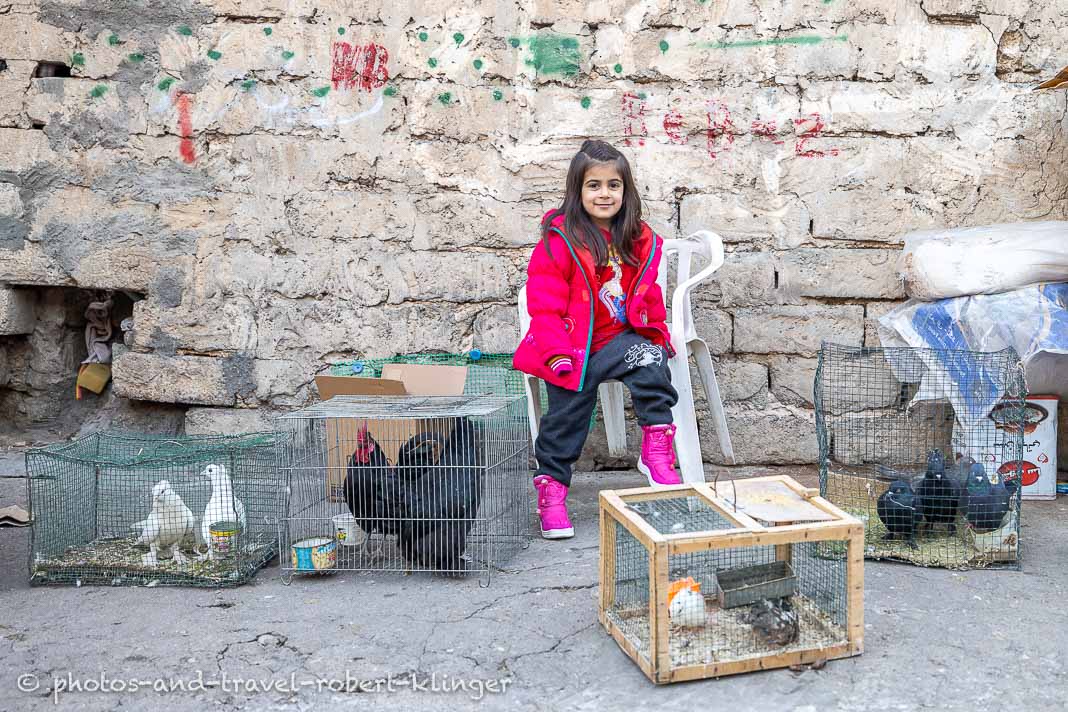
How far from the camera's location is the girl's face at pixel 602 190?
3.53 meters

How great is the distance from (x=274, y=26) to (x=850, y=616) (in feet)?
11.6

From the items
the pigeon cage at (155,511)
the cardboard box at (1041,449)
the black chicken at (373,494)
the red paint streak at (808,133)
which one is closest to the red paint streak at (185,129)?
the pigeon cage at (155,511)

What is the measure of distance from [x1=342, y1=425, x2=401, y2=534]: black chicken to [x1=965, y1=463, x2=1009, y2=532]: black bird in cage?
1852mm

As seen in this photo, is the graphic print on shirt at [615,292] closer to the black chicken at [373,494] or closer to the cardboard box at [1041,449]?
the black chicken at [373,494]

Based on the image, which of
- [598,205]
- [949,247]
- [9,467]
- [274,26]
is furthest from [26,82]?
[949,247]

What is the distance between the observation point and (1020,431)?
10.2ft

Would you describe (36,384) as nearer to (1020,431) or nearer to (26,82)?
(26,82)

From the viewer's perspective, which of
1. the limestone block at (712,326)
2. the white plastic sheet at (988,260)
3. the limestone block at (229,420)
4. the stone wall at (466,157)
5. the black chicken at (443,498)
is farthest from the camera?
the limestone block at (229,420)

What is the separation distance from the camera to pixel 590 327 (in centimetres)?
349

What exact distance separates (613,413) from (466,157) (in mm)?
1349

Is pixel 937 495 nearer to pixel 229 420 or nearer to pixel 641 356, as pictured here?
pixel 641 356

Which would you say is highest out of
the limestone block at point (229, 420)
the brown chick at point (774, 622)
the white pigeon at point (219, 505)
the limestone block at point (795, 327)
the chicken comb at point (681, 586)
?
the limestone block at point (795, 327)

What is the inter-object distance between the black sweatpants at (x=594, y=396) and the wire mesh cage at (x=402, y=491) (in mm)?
196

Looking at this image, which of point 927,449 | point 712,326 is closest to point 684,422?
point 712,326
